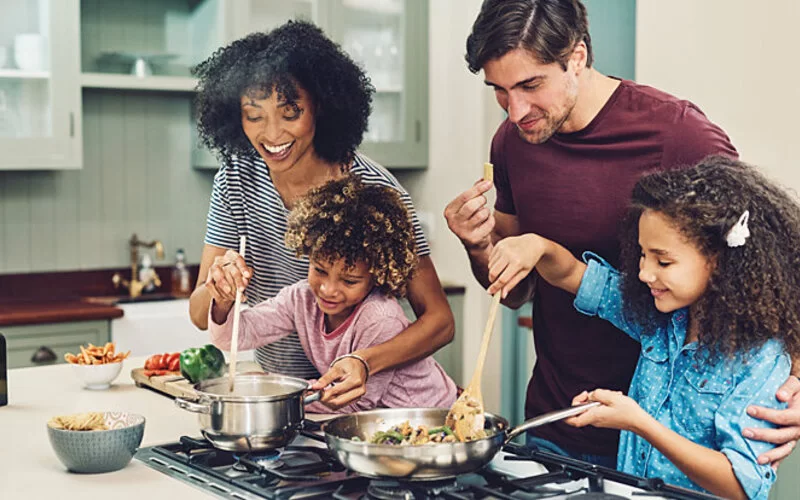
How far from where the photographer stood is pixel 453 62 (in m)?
4.45

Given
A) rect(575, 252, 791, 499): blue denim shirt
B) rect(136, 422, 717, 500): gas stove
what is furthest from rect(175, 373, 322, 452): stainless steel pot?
rect(575, 252, 791, 499): blue denim shirt

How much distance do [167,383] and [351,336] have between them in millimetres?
409

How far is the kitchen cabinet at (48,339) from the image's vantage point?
Result: 11.4 feet

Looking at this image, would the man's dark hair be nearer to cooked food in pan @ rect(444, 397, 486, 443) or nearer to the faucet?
cooked food in pan @ rect(444, 397, 486, 443)

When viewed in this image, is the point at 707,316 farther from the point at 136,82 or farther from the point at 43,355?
the point at 136,82

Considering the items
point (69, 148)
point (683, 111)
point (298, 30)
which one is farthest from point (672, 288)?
point (69, 148)

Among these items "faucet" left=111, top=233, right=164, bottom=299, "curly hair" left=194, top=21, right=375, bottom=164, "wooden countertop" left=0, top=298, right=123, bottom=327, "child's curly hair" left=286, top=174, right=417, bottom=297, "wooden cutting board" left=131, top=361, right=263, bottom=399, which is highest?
"curly hair" left=194, top=21, right=375, bottom=164

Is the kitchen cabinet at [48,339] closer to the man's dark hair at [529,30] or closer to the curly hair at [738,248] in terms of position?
the man's dark hair at [529,30]

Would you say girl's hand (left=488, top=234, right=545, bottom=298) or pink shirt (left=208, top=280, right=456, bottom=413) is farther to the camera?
pink shirt (left=208, top=280, right=456, bottom=413)

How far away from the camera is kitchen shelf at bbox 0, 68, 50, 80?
3.67m

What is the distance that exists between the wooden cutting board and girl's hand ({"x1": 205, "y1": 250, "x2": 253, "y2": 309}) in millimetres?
210

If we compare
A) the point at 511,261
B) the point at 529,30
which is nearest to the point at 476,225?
the point at 511,261

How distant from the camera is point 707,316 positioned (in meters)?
1.67

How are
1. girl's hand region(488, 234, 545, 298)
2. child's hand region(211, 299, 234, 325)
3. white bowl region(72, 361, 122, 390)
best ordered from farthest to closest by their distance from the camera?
white bowl region(72, 361, 122, 390) → child's hand region(211, 299, 234, 325) → girl's hand region(488, 234, 545, 298)
